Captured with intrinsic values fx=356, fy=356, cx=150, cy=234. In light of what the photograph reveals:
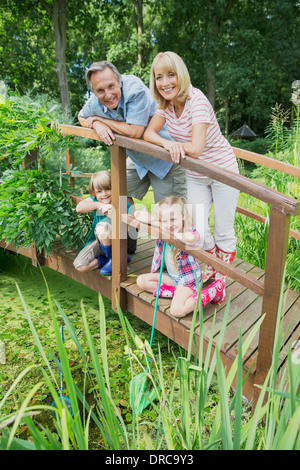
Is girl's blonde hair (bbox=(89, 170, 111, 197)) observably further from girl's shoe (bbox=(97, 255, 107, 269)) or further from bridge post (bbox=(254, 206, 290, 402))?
bridge post (bbox=(254, 206, 290, 402))

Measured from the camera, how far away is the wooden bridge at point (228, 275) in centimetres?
172

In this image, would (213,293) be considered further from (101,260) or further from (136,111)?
(136,111)

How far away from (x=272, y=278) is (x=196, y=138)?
2.93 ft

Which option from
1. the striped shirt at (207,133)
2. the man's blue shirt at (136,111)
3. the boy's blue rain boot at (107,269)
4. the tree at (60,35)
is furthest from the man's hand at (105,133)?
the tree at (60,35)

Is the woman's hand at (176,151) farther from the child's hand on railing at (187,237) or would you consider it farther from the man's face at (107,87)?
the man's face at (107,87)

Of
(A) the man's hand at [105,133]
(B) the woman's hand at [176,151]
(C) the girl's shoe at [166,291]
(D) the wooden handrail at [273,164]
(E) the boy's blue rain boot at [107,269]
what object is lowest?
(C) the girl's shoe at [166,291]

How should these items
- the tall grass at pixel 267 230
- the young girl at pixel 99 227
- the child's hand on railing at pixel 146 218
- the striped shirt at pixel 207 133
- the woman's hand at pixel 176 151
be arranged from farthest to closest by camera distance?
the tall grass at pixel 267 230, the young girl at pixel 99 227, the child's hand on railing at pixel 146 218, the striped shirt at pixel 207 133, the woman's hand at pixel 176 151

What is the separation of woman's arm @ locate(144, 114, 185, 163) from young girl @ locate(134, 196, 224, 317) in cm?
37

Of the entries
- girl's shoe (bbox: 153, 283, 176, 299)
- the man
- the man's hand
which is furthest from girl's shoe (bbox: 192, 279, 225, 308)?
the man's hand

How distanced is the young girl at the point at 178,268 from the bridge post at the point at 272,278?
545 mm

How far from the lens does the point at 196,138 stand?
2.06 metres

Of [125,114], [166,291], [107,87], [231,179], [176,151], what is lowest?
[166,291]

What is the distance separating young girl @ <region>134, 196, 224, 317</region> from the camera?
2.29 m

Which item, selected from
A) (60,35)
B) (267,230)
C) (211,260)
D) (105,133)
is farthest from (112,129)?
(60,35)
